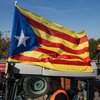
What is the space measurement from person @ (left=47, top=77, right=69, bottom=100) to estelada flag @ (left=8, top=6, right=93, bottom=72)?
0.83 ft

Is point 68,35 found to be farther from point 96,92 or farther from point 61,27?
point 96,92

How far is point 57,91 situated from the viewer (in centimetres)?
679

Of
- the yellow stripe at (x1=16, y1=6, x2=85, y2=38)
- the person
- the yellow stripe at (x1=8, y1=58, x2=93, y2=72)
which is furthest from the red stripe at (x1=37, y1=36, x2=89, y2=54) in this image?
the person

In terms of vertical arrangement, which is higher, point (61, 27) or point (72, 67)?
point (61, 27)

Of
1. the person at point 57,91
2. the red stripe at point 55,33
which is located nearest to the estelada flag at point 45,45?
the red stripe at point 55,33

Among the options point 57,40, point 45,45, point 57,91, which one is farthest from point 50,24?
point 57,91

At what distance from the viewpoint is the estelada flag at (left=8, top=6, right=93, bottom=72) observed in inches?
277

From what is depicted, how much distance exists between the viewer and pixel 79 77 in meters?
6.92

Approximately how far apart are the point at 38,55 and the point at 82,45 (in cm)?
117

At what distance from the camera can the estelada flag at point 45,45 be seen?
7031 mm

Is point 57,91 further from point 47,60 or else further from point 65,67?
point 47,60

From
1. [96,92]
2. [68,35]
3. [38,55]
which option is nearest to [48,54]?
[38,55]

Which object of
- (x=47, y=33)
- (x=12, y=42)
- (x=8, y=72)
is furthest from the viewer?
(x=47, y=33)

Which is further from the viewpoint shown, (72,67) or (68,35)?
(68,35)
